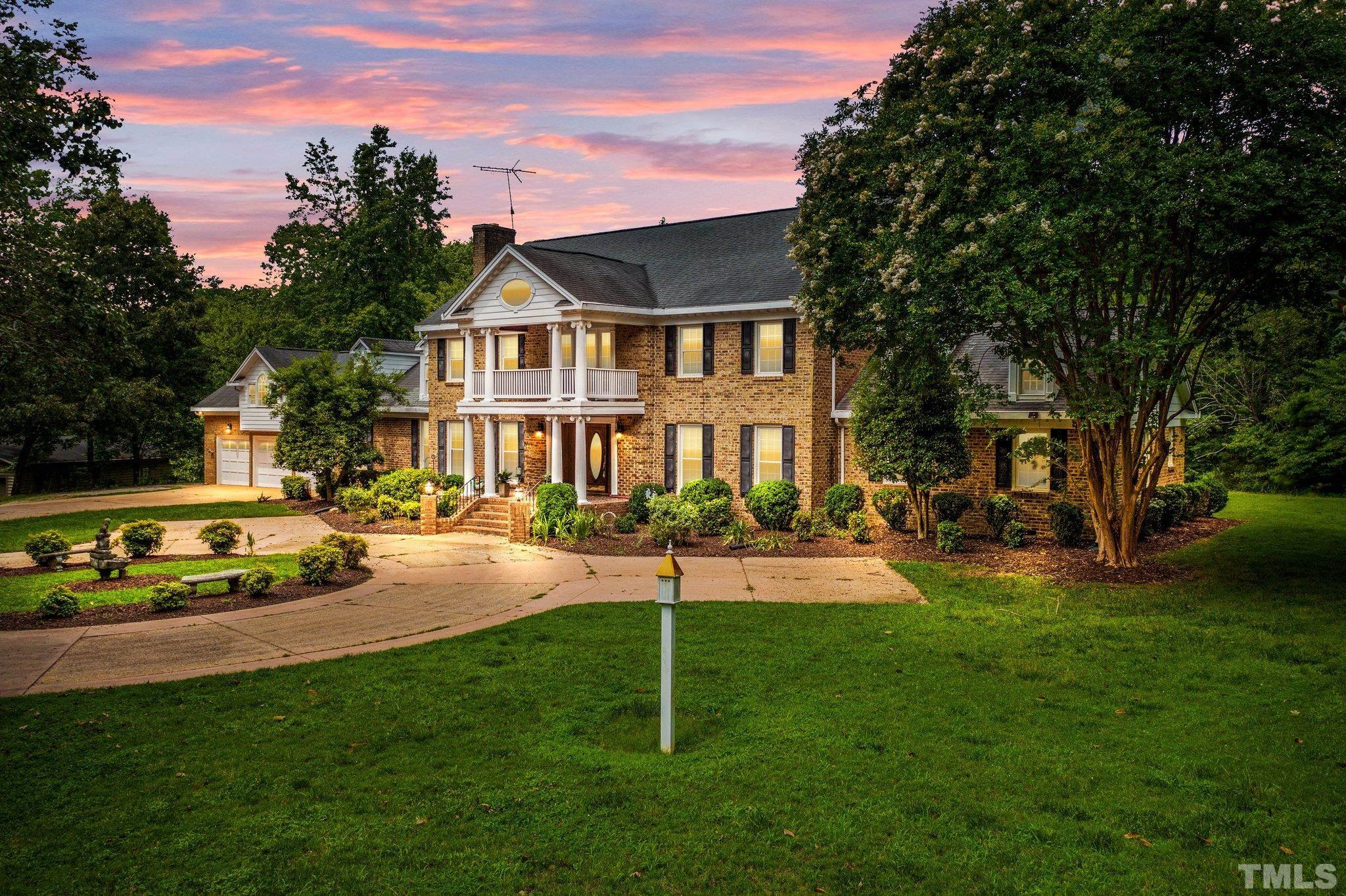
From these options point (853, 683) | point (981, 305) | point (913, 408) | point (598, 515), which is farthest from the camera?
point (598, 515)

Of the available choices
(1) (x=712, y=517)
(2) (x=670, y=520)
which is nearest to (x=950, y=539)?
(1) (x=712, y=517)

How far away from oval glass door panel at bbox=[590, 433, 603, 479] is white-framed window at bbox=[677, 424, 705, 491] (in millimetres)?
3510

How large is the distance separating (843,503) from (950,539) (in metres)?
3.31

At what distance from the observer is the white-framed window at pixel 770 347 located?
76.1ft

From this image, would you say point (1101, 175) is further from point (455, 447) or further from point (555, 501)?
point (455, 447)

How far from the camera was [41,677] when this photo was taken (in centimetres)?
991

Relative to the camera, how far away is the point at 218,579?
14422 mm

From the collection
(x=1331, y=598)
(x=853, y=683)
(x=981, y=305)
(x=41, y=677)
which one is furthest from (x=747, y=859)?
(x=1331, y=598)

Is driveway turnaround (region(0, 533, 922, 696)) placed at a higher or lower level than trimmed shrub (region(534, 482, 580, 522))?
lower

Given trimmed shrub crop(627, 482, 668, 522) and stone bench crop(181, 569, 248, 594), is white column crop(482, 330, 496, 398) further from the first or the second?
stone bench crop(181, 569, 248, 594)

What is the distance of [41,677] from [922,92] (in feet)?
48.3

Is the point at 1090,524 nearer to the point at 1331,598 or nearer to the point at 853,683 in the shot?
the point at 1331,598

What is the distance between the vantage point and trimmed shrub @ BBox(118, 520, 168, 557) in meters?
18.4

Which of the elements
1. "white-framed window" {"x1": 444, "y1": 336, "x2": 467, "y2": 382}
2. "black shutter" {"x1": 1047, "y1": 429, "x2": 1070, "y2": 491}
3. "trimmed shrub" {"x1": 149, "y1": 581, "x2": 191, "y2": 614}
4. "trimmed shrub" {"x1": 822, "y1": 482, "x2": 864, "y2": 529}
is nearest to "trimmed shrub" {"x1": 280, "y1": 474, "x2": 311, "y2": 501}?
"white-framed window" {"x1": 444, "y1": 336, "x2": 467, "y2": 382}
